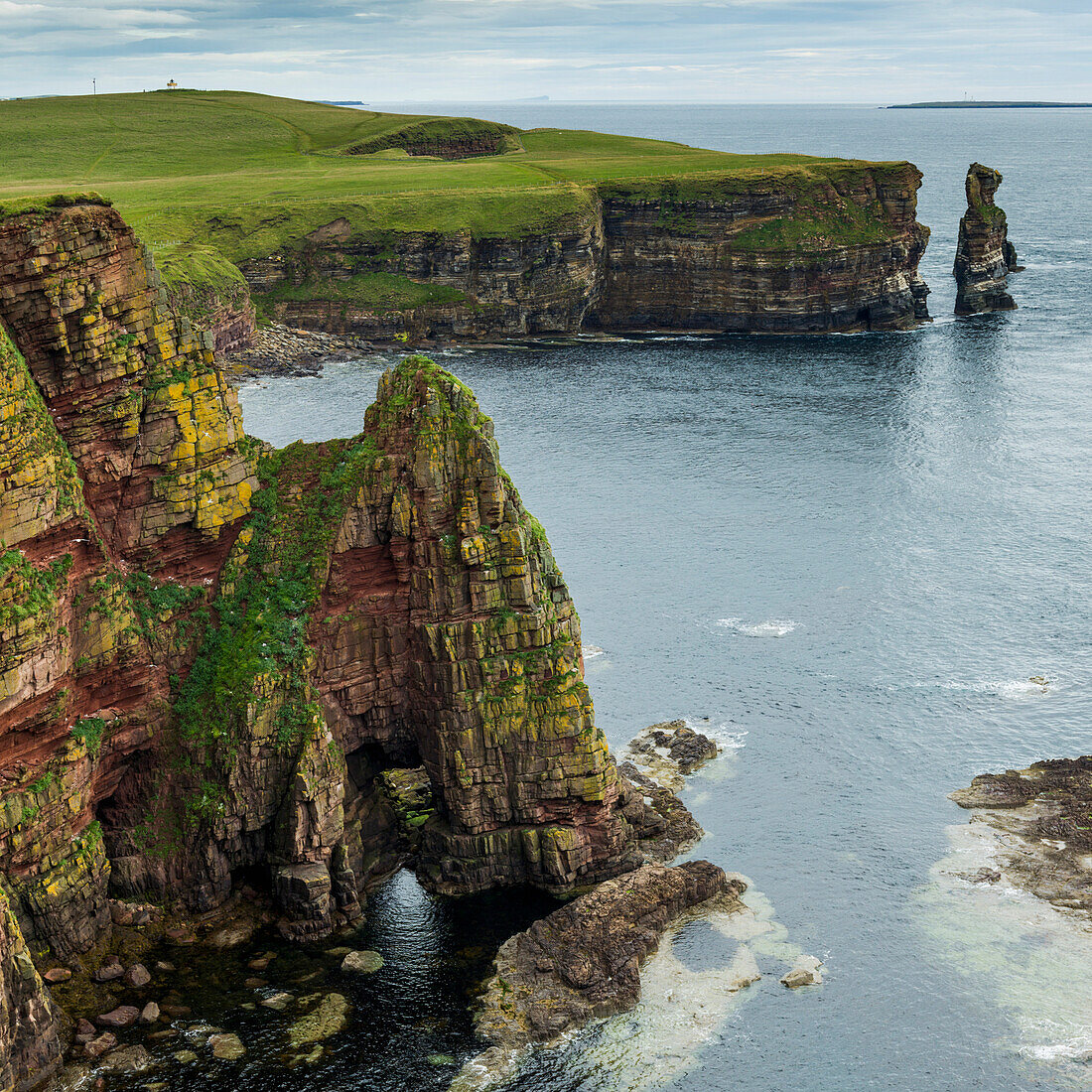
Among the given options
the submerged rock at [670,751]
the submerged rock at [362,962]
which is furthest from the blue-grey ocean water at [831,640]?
the submerged rock at [670,751]

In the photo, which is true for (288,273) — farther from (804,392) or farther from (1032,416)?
(1032,416)

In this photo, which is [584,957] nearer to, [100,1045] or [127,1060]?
[127,1060]

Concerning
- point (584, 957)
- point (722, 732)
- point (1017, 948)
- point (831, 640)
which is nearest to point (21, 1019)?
point (584, 957)

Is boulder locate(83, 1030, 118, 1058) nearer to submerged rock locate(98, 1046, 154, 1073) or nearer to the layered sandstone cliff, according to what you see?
submerged rock locate(98, 1046, 154, 1073)

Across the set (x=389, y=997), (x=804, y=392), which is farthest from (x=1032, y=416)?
(x=389, y=997)

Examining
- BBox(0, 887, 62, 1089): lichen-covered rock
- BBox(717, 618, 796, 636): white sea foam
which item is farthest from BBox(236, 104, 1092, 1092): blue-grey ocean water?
BBox(0, 887, 62, 1089): lichen-covered rock
